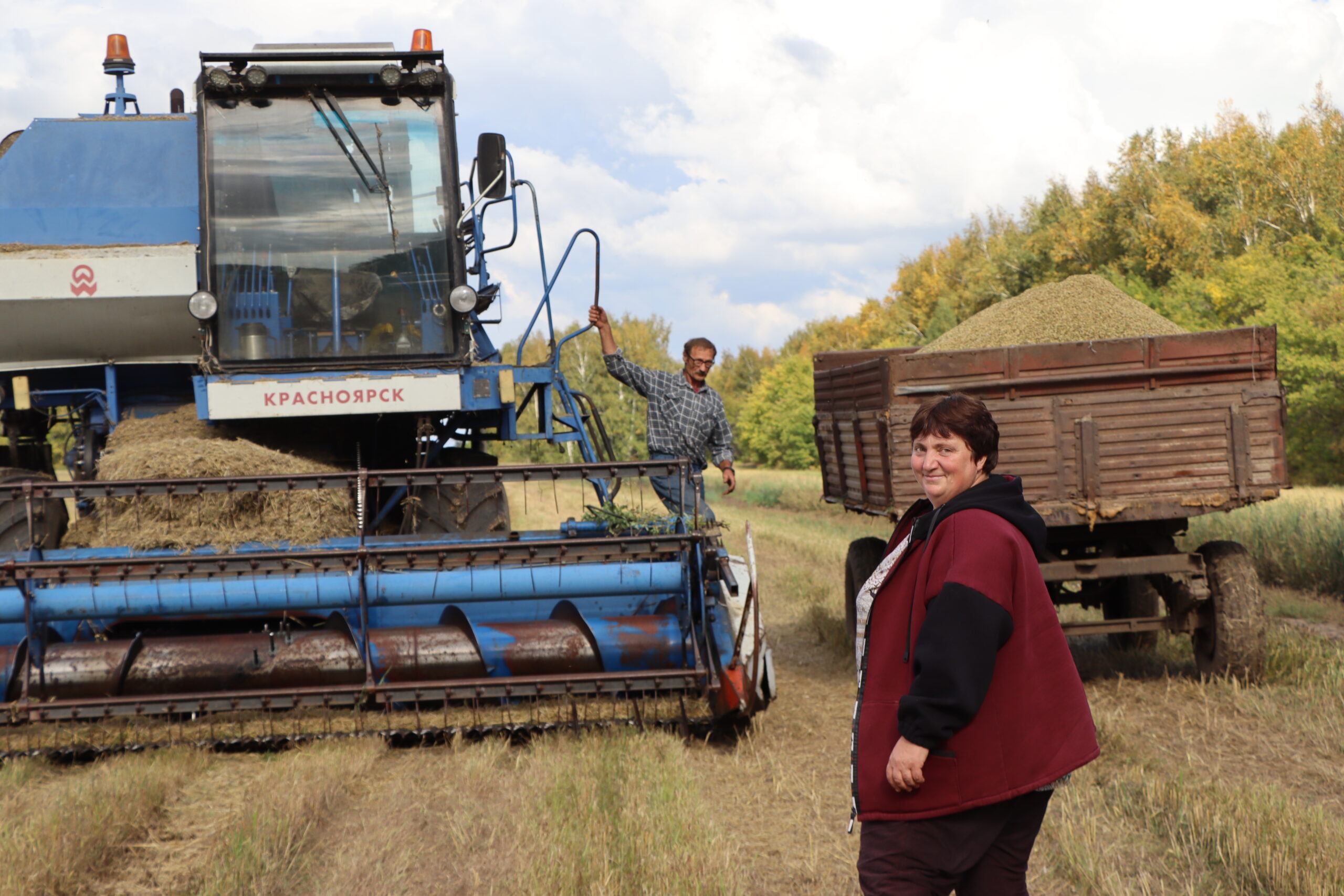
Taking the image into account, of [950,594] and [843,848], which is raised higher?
[950,594]

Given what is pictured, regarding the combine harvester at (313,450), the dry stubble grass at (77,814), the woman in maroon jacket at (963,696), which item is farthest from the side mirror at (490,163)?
the woman in maroon jacket at (963,696)

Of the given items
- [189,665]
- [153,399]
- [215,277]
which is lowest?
[189,665]

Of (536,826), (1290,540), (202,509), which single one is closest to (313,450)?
(202,509)

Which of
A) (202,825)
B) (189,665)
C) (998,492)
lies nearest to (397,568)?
(189,665)

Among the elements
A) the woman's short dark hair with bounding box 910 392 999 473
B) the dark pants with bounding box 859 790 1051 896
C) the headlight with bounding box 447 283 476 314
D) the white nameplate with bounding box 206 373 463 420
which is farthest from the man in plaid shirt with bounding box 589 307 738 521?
the dark pants with bounding box 859 790 1051 896

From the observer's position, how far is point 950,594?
88.7 inches

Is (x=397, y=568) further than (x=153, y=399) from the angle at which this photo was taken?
No

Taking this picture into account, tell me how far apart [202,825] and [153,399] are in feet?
12.0

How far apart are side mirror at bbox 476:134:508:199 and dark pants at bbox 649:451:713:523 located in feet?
6.22

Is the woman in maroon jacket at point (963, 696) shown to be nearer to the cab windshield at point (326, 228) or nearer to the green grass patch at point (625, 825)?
the green grass patch at point (625, 825)

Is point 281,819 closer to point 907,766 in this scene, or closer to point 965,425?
point 907,766

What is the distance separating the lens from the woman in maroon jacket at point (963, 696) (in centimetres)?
224

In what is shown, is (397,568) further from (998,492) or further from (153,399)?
(998,492)

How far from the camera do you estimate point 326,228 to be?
6.53m
